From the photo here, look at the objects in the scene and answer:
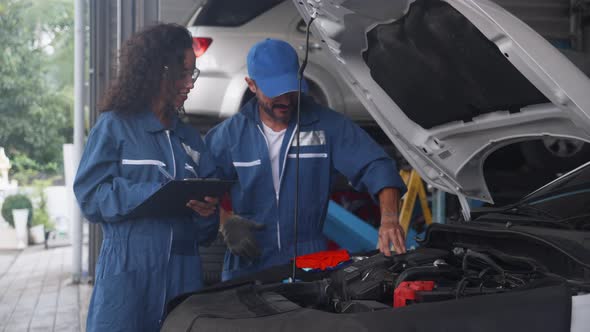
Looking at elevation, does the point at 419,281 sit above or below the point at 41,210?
above

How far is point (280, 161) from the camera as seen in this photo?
116 inches

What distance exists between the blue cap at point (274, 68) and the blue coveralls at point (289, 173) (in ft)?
0.69

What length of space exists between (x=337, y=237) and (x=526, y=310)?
336cm

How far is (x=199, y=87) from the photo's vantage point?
6.19 metres

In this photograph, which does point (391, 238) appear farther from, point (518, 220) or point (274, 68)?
point (274, 68)

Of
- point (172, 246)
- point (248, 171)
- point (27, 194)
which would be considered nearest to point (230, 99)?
point (248, 171)

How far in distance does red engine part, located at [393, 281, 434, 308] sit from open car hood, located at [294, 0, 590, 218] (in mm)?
560

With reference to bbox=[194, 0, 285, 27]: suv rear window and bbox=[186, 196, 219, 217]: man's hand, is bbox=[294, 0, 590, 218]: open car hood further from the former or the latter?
bbox=[194, 0, 285, 27]: suv rear window

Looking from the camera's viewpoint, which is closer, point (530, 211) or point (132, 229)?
point (530, 211)

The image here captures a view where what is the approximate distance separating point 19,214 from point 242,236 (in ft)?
30.4

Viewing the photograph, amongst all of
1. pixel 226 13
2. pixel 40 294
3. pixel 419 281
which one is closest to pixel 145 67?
pixel 419 281

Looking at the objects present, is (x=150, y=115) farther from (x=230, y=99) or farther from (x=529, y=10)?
(x=529, y=10)

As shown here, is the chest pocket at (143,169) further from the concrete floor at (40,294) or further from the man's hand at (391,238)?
the concrete floor at (40,294)

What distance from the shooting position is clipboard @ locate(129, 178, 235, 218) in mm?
2264
